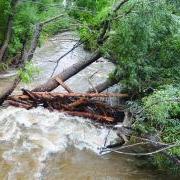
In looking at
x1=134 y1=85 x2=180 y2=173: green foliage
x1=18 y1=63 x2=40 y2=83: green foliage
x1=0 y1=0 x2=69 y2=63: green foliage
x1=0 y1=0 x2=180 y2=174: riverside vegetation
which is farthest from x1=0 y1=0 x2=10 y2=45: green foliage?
x1=134 y1=85 x2=180 y2=173: green foliage

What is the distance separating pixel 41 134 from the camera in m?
10.6

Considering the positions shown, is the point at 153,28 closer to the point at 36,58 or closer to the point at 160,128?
the point at 160,128

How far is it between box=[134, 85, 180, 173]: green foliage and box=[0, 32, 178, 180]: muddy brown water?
617mm

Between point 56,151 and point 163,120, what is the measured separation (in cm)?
284

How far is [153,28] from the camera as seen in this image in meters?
11.1

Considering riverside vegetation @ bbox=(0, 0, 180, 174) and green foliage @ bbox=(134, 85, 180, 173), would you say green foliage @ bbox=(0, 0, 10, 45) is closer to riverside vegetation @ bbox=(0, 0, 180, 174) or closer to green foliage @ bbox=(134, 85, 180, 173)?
riverside vegetation @ bbox=(0, 0, 180, 174)

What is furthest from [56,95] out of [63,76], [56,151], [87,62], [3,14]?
[3,14]

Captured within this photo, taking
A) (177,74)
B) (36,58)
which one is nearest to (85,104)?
(177,74)

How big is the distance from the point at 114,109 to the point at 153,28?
2.65m

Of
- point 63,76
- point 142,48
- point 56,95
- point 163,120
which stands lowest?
point 56,95

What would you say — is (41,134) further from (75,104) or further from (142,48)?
(142,48)

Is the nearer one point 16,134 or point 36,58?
point 16,134

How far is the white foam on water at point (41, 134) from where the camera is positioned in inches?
373

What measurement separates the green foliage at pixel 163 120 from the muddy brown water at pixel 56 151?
0.62 metres
